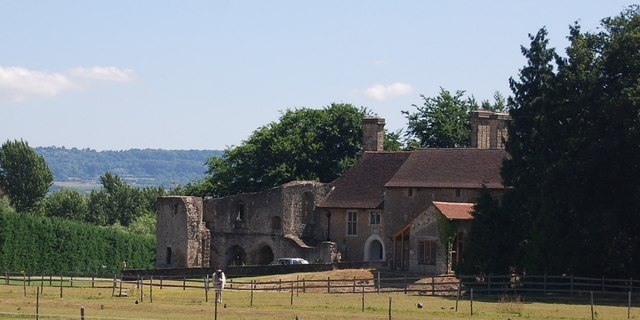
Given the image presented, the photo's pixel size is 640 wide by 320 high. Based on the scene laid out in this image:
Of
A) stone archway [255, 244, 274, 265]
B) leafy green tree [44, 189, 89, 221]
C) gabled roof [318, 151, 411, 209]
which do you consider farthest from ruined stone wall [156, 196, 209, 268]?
leafy green tree [44, 189, 89, 221]

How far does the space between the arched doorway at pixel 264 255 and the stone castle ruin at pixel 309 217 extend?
0.06 meters

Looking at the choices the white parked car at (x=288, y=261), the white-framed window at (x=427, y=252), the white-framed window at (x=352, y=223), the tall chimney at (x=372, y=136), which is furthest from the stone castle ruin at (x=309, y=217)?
the white-framed window at (x=427, y=252)

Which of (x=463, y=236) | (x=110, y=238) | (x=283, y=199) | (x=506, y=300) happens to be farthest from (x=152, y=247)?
(x=506, y=300)

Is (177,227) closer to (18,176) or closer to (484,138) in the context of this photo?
(484,138)

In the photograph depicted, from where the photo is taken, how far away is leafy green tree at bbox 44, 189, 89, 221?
130375mm

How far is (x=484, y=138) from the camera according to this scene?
83062mm

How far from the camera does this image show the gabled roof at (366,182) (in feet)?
264

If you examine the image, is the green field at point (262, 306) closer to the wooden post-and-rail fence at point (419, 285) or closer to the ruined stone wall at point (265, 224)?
the wooden post-and-rail fence at point (419, 285)

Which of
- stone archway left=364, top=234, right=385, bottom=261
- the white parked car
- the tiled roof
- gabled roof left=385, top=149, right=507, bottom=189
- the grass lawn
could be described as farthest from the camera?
stone archway left=364, top=234, right=385, bottom=261

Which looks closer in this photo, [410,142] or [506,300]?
[506,300]

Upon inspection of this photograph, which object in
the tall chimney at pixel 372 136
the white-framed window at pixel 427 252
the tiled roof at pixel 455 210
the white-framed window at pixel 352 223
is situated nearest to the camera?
the tiled roof at pixel 455 210

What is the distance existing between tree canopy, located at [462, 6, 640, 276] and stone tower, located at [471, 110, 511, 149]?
880 inches

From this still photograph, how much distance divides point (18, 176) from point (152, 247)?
44.2 metres

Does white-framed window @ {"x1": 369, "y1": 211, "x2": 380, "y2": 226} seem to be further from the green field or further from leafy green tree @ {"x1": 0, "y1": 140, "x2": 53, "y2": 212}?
leafy green tree @ {"x1": 0, "y1": 140, "x2": 53, "y2": 212}
